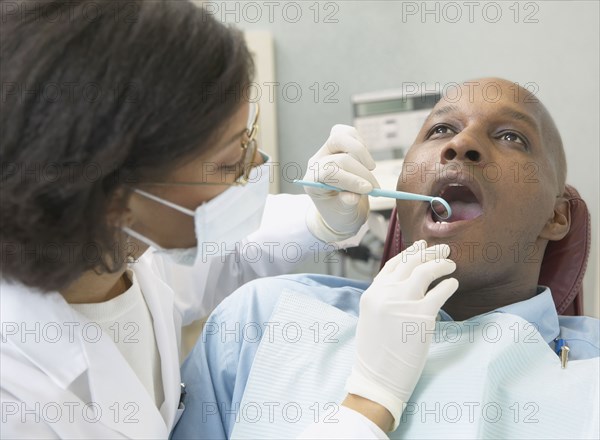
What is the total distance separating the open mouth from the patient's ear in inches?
6.6

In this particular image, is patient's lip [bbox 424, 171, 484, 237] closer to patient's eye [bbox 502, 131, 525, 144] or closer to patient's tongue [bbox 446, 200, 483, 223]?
patient's tongue [bbox 446, 200, 483, 223]

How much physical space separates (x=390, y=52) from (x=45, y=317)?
2.62m

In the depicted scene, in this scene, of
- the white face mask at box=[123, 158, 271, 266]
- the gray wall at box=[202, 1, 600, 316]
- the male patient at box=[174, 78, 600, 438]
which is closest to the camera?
the white face mask at box=[123, 158, 271, 266]

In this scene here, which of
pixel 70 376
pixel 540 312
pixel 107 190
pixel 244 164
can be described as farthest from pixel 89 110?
pixel 540 312

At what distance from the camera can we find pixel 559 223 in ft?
4.86

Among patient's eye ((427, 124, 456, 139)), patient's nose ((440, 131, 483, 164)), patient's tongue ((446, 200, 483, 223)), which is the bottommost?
patient's tongue ((446, 200, 483, 223))

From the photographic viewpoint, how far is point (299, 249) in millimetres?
1710

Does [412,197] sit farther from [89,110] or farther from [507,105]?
[89,110]

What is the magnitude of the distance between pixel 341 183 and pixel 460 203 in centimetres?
27

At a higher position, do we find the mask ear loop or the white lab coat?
the mask ear loop

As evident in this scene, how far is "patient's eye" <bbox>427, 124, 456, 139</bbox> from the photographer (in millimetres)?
1503

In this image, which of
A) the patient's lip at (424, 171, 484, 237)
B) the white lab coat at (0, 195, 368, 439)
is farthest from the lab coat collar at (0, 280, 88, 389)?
the patient's lip at (424, 171, 484, 237)

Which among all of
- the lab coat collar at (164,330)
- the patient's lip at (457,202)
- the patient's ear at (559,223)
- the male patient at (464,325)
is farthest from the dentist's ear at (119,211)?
the patient's ear at (559,223)

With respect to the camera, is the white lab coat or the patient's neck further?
the patient's neck
